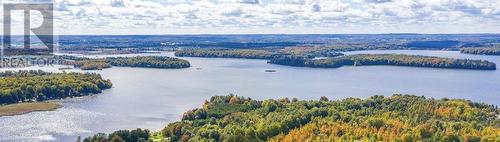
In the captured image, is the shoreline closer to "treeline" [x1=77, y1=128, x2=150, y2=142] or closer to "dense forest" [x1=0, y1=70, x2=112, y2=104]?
"dense forest" [x1=0, y1=70, x2=112, y2=104]

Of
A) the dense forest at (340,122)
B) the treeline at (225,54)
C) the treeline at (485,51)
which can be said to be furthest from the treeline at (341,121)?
the treeline at (485,51)

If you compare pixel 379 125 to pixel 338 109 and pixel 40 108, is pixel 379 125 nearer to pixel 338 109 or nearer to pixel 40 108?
pixel 338 109

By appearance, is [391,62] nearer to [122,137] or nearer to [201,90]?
[201,90]

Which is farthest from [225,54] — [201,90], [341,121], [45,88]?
[341,121]

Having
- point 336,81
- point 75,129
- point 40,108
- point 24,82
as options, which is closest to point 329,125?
point 75,129

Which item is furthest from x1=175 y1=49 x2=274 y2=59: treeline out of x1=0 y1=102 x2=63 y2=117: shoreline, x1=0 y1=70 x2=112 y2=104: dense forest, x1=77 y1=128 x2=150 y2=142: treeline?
x1=77 y1=128 x2=150 y2=142: treeline

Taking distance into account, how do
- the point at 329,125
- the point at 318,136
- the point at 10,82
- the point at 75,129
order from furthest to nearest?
the point at 10,82
the point at 75,129
the point at 329,125
the point at 318,136
